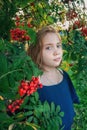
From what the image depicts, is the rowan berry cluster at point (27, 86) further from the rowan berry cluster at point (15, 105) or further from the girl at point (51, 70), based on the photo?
the girl at point (51, 70)

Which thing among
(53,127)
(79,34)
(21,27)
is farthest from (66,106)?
(79,34)

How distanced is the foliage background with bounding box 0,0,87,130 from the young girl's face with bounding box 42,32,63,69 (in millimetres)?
100

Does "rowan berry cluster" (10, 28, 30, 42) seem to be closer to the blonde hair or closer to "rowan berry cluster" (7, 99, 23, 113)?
the blonde hair

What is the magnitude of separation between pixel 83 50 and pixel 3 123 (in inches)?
58.2

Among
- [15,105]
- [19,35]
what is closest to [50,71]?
[19,35]

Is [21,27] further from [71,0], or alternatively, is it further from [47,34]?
[71,0]

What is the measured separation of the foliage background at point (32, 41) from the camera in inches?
52.3

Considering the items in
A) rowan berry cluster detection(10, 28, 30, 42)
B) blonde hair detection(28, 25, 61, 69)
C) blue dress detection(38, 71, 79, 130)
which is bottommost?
blue dress detection(38, 71, 79, 130)

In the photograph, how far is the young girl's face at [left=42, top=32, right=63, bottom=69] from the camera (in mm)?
2168

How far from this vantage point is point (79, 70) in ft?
9.14

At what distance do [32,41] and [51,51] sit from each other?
0.69ft

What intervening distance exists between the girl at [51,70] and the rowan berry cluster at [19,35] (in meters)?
0.08

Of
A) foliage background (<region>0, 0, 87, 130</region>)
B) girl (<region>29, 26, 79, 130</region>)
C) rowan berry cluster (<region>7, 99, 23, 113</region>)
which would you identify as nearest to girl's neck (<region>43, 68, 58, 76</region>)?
girl (<region>29, 26, 79, 130</region>)

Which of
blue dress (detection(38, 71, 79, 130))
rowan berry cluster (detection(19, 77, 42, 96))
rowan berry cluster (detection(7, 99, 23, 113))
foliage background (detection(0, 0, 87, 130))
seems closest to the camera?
foliage background (detection(0, 0, 87, 130))
